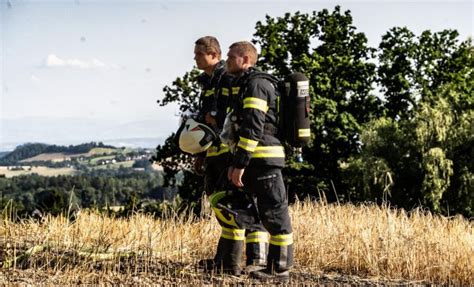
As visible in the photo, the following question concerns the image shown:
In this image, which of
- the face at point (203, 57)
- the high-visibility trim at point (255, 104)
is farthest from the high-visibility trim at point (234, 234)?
the face at point (203, 57)

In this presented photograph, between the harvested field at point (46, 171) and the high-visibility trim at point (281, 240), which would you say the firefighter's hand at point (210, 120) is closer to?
the high-visibility trim at point (281, 240)

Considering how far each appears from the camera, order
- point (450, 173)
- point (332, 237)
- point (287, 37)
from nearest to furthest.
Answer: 1. point (332, 237)
2. point (450, 173)
3. point (287, 37)

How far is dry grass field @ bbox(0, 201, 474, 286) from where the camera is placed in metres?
6.57

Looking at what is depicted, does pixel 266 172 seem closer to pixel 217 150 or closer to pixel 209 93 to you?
pixel 217 150

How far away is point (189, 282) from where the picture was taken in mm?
6332

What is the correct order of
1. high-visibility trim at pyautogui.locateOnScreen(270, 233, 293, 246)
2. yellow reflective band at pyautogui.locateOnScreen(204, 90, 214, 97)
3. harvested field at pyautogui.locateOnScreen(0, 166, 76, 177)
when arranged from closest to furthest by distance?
high-visibility trim at pyautogui.locateOnScreen(270, 233, 293, 246) < yellow reflective band at pyautogui.locateOnScreen(204, 90, 214, 97) < harvested field at pyautogui.locateOnScreen(0, 166, 76, 177)

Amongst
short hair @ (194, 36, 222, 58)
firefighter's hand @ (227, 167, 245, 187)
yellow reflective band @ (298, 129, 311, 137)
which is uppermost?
short hair @ (194, 36, 222, 58)

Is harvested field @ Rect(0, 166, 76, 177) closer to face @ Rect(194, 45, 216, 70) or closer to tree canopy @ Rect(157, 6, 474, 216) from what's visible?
tree canopy @ Rect(157, 6, 474, 216)

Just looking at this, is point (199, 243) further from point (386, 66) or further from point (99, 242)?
point (386, 66)

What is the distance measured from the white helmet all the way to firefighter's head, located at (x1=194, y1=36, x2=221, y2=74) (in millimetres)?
585

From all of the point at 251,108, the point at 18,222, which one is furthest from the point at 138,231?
the point at 251,108

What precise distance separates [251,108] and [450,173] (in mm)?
37713

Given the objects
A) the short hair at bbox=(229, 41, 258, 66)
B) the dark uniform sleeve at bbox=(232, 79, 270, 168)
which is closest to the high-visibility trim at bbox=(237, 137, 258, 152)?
the dark uniform sleeve at bbox=(232, 79, 270, 168)

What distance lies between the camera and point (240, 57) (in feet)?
22.1
